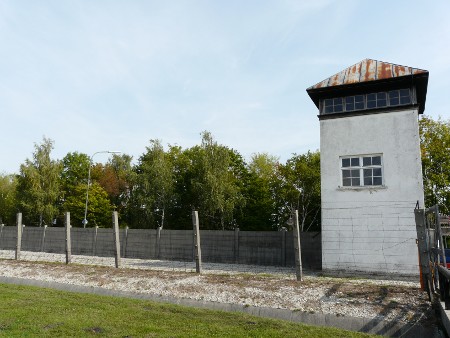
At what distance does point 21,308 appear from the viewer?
7770 mm

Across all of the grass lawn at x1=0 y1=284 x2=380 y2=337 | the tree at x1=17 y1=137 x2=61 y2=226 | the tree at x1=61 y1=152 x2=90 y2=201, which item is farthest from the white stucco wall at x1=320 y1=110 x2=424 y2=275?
the tree at x1=61 y1=152 x2=90 y2=201

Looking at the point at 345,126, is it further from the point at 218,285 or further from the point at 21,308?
the point at 21,308

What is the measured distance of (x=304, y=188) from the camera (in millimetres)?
42312

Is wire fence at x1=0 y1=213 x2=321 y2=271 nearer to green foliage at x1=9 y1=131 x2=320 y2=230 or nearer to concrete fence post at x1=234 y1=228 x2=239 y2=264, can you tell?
concrete fence post at x1=234 y1=228 x2=239 y2=264

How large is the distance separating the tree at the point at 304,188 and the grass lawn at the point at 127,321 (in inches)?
1330

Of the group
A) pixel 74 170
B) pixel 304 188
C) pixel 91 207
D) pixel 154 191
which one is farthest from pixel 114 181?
pixel 304 188

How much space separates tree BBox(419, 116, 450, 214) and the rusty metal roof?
19.9 m

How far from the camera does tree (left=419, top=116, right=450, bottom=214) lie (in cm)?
3131

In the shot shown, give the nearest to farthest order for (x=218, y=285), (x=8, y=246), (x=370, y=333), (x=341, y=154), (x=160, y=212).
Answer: (x=370, y=333) < (x=218, y=285) < (x=341, y=154) < (x=8, y=246) < (x=160, y=212)

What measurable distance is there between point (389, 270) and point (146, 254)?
13.5 metres

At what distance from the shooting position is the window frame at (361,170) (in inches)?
546

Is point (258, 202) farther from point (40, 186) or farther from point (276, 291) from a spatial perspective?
point (276, 291)

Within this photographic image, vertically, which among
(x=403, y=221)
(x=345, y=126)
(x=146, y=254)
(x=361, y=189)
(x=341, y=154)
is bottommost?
(x=146, y=254)

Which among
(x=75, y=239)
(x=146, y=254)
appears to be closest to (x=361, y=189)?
(x=146, y=254)
